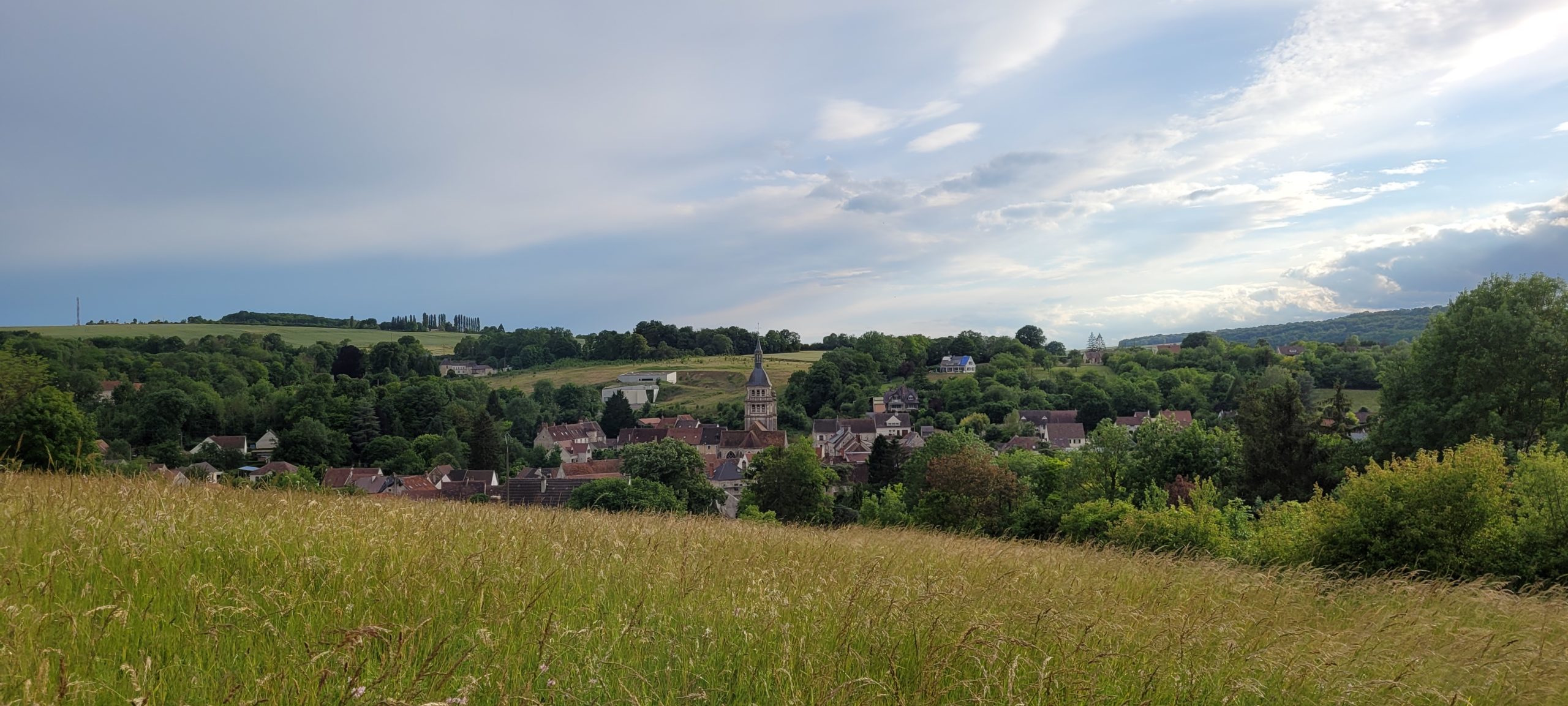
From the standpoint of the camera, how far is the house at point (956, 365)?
490 feet

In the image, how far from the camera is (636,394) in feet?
440

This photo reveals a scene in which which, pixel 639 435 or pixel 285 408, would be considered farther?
pixel 639 435

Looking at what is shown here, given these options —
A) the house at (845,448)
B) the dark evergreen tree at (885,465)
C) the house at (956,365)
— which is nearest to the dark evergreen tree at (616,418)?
the house at (845,448)

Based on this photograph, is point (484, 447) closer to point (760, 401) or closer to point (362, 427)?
point (362, 427)

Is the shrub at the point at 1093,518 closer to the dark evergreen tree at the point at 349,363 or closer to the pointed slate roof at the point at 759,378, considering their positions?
the pointed slate roof at the point at 759,378

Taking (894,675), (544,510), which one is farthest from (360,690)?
(544,510)

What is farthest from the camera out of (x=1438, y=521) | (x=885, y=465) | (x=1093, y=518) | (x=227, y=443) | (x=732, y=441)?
(x=732, y=441)

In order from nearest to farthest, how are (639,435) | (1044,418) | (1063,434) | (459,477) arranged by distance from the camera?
(459,477), (639,435), (1063,434), (1044,418)

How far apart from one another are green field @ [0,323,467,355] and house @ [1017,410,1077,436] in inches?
4811

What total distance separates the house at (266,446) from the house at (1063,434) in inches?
3639

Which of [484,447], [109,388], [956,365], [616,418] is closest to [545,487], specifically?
[484,447]

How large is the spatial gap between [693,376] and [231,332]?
88306mm

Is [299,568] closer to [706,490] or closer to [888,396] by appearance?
[706,490]

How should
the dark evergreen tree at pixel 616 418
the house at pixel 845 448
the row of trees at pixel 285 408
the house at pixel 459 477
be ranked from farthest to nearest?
the dark evergreen tree at pixel 616 418, the house at pixel 845 448, the row of trees at pixel 285 408, the house at pixel 459 477
